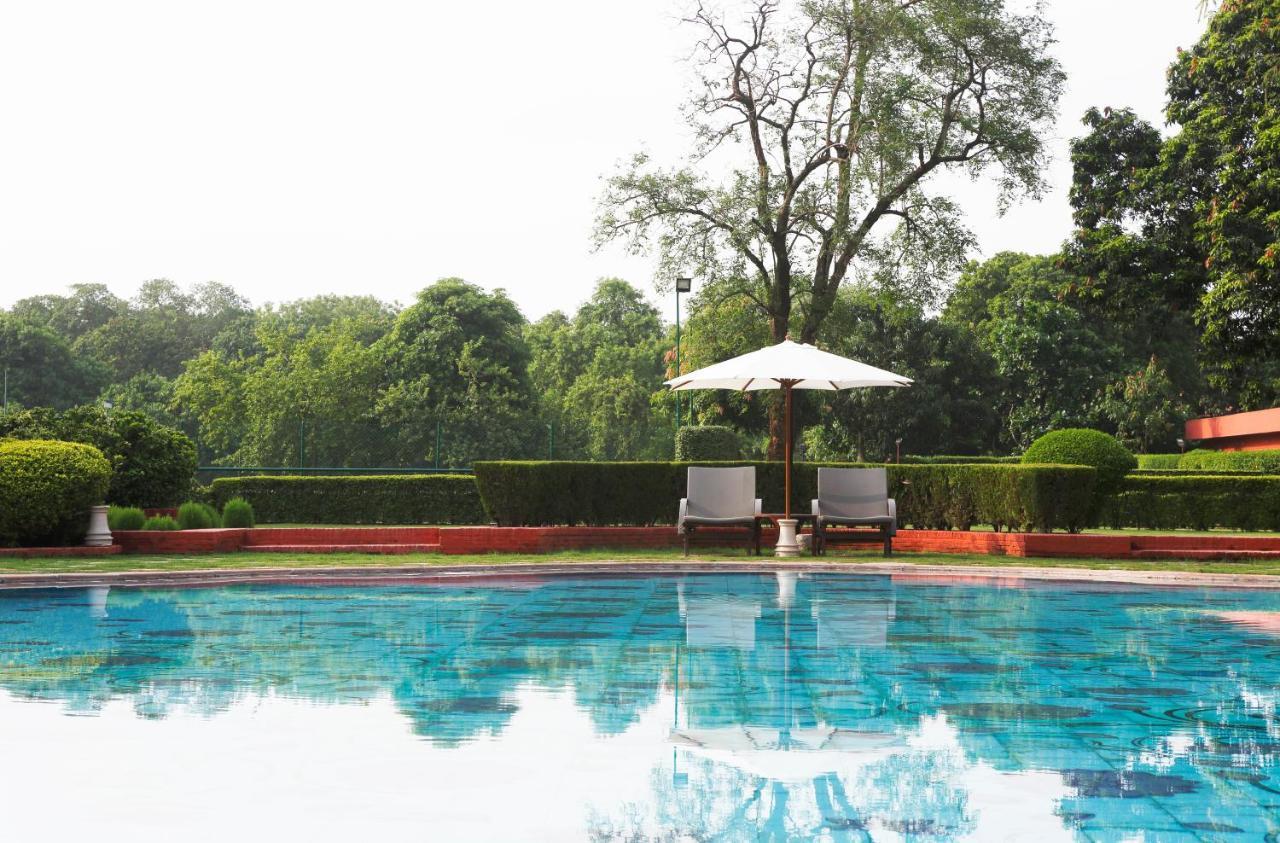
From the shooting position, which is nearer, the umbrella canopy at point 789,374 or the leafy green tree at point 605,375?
the umbrella canopy at point 789,374

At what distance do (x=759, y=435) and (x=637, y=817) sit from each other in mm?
48625

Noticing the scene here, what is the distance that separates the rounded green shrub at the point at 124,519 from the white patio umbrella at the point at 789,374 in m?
7.82

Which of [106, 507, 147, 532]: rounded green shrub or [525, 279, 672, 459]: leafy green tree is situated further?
[525, 279, 672, 459]: leafy green tree

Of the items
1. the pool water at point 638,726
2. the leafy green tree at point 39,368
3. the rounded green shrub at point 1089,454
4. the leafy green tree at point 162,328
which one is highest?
the leafy green tree at point 162,328

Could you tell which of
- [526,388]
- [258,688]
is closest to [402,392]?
[526,388]

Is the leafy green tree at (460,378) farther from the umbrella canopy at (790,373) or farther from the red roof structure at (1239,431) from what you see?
the umbrella canopy at (790,373)

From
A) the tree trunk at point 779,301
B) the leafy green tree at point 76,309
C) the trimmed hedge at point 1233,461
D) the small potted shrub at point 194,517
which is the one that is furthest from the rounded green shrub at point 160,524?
the leafy green tree at point 76,309

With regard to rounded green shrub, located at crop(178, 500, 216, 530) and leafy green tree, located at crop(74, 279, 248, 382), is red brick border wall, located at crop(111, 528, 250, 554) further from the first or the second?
leafy green tree, located at crop(74, 279, 248, 382)

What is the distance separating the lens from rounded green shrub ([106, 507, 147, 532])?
18.5 metres

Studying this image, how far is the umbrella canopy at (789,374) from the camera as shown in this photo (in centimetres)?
1828

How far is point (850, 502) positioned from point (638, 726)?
12.6 meters

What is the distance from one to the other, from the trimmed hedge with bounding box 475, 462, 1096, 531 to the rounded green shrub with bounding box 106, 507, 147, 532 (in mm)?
4858

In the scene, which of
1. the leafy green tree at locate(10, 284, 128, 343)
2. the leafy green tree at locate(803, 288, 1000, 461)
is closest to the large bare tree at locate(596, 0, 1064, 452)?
the leafy green tree at locate(803, 288, 1000, 461)

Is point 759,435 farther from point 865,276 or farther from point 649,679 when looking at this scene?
point 649,679
